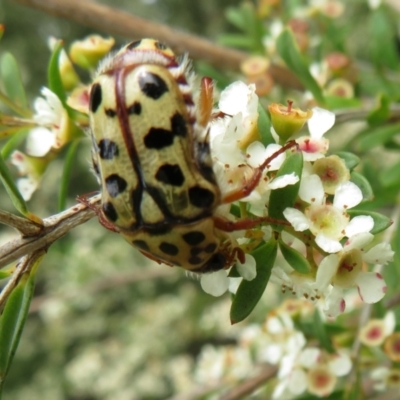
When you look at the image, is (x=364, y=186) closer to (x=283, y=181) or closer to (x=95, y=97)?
(x=283, y=181)

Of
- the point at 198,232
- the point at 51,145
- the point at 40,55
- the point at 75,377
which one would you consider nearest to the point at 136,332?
the point at 75,377

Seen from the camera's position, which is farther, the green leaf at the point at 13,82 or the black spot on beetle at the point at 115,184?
the green leaf at the point at 13,82

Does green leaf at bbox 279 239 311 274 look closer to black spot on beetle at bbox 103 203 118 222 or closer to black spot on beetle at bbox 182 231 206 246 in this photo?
black spot on beetle at bbox 182 231 206 246

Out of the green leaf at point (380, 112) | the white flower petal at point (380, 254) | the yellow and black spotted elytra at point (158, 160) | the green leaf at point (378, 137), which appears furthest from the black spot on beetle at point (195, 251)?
the green leaf at point (378, 137)

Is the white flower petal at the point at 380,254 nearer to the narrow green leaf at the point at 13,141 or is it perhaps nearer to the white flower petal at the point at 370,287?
the white flower petal at the point at 370,287

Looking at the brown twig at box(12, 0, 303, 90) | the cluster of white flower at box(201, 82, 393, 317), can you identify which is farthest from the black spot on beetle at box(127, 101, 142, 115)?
the brown twig at box(12, 0, 303, 90)

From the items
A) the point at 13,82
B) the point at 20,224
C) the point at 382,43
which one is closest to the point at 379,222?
the point at 20,224
